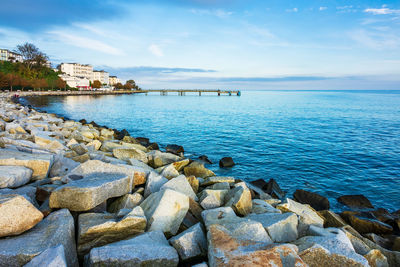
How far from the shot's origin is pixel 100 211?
464cm

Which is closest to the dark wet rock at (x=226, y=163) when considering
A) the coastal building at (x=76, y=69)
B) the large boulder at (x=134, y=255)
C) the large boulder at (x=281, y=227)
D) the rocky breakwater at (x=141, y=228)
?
the rocky breakwater at (x=141, y=228)

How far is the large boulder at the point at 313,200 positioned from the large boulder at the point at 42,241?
8267 millimetres

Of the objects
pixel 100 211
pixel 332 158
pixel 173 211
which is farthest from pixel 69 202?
pixel 332 158

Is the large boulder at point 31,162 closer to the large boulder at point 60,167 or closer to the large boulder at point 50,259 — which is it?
the large boulder at point 60,167

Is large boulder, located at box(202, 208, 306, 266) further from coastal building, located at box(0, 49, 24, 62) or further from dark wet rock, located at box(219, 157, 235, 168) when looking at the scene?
coastal building, located at box(0, 49, 24, 62)

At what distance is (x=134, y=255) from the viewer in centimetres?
323

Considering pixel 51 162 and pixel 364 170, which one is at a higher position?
pixel 51 162

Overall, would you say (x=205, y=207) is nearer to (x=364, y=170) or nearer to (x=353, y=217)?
(x=353, y=217)

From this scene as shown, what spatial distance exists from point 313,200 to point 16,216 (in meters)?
Answer: 9.25

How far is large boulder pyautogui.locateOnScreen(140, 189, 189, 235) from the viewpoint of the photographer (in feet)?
14.4

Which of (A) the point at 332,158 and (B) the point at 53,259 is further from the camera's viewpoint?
(A) the point at 332,158

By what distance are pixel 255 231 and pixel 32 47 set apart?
143 meters

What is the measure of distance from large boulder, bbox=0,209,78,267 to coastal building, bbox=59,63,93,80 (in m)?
181

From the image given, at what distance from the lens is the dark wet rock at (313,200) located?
29.0 ft
